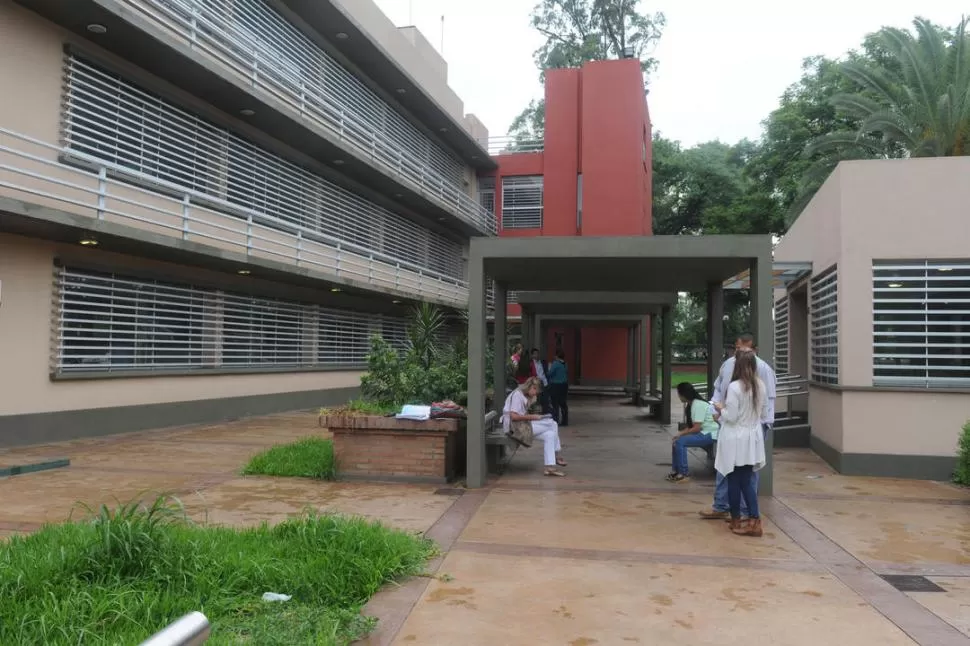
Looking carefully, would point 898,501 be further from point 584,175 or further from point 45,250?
point 584,175

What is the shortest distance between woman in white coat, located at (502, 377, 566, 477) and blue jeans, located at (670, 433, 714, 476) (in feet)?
4.84

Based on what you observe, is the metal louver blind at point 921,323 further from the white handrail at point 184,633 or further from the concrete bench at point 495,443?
the white handrail at point 184,633

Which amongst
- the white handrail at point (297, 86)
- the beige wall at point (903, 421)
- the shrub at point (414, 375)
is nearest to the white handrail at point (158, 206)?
the white handrail at point (297, 86)

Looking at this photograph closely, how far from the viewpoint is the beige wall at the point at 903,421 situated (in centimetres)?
911

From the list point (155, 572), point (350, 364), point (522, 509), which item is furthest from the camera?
point (350, 364)

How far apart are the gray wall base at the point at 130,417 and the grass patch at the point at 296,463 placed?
15.7 ft

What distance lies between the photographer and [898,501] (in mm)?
7781

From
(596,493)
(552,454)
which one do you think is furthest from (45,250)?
(596,493)

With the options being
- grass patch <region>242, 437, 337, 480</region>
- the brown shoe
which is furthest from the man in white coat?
grass patch <region>242, 437, 337, 480</region>

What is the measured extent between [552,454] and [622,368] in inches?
784

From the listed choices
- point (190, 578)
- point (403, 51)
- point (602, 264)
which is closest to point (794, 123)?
point (403, 51)

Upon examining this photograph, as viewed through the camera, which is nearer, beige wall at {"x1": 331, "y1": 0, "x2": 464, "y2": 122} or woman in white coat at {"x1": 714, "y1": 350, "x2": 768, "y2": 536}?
woman in white coat at {"x1": 714, "y1": 350, "x2": 768, "y2": 536}

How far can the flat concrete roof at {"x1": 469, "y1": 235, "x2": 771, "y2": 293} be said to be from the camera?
8.18m

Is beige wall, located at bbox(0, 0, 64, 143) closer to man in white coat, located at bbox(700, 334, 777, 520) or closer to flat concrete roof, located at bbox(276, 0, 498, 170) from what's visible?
flat concrete roof, located at bbox(276, 0, 498, 170)
